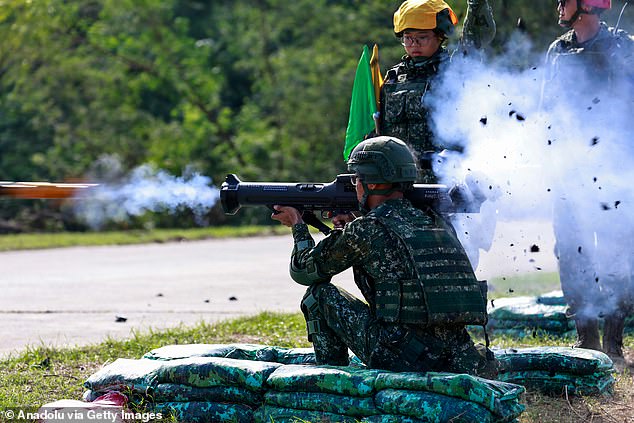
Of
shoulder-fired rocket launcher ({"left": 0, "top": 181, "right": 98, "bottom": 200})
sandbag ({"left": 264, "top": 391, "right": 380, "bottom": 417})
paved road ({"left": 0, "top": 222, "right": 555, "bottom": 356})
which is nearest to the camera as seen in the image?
sandbag ({"left": 264, "top": 391, "right": 380, "bottom": 417})

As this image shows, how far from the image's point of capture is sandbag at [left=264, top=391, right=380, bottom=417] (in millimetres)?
4703

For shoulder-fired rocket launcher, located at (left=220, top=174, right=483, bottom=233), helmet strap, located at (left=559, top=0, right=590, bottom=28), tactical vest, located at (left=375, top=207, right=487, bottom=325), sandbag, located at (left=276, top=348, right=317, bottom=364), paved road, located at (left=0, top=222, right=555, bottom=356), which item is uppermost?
helmet strap, located at (left=559, top=0, right=590, bottom=28)

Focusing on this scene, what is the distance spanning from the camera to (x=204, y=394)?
5.13 meters

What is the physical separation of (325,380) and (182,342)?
284cm

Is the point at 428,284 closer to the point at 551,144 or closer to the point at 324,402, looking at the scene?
the point at 324,402

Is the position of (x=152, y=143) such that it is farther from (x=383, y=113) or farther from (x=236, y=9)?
(x=383, y=113)

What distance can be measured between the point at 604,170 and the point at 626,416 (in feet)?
6.07

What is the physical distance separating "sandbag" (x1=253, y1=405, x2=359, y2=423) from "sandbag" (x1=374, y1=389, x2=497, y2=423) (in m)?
0.20

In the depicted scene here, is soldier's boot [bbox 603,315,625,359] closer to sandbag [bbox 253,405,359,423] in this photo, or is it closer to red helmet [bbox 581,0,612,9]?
red helmet [bbox 581,0,612,9]

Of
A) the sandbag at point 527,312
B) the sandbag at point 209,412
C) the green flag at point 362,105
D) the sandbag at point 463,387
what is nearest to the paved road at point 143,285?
the sandbag at point 527,312

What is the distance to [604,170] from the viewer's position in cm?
657

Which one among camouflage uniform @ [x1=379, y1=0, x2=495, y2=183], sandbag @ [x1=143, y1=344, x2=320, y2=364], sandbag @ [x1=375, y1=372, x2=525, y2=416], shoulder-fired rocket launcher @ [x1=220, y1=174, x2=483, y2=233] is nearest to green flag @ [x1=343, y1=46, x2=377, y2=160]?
camouflage uniform @ [x1=379, y1=0, x2=495, y2=183]

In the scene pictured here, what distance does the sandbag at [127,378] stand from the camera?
17.3 feet

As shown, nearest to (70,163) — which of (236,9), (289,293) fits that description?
(236,9)
